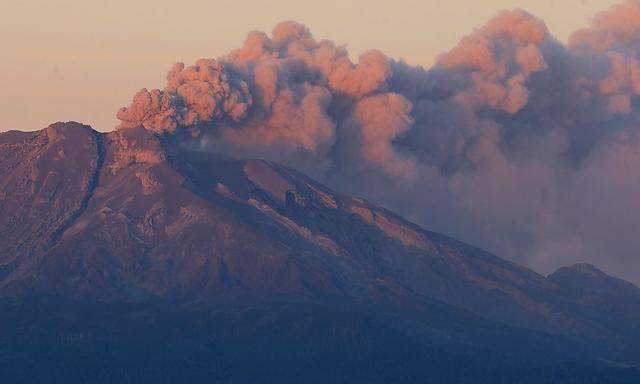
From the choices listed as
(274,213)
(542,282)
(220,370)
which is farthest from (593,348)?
(220,370)

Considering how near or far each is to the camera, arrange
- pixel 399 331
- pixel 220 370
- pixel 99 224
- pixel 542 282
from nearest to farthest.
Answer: pixel 220 370 < pixel 399 331 < pixel 99 224 < pixel 542 282

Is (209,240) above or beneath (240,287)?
above

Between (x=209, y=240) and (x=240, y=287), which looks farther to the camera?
(x=209, y=240)

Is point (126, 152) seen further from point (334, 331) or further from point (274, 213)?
point (334, 331)

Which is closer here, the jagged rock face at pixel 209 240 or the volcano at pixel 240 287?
the volcano at pixel 240 287
